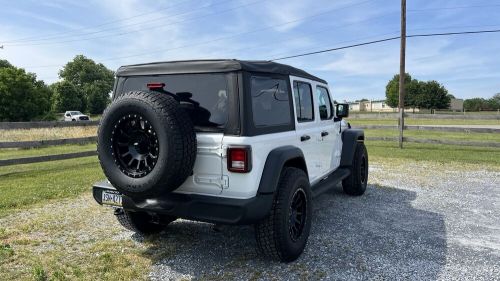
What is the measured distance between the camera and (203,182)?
10.7ft

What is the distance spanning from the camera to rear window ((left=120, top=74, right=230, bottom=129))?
10.8 ft

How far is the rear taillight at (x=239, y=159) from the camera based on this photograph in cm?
309

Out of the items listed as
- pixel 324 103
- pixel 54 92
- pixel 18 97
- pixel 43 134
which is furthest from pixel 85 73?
pixel 324 103

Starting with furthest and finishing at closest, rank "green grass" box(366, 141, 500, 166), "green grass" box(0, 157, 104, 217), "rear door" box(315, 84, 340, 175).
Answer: "green grass" box(366, 141, 500, 166) < "green grass" box(0, 157, 104, 217) < "rear door" box(315, 84, 340, 175)

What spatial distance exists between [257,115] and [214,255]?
1.58 meters

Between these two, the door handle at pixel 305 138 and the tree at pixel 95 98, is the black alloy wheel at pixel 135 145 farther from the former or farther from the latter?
the tree at pixel 95 98

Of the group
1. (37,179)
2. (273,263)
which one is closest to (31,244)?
(273,263)

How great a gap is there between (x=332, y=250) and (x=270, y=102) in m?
1.71

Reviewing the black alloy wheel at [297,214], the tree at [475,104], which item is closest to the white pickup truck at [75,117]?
the black alloy wheel at [297,214]

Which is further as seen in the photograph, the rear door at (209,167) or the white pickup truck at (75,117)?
the white pickup truck at (75,117)

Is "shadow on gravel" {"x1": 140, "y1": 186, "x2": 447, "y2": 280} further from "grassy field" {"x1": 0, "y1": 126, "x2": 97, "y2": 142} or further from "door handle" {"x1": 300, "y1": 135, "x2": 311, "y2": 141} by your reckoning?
"grassy field" {"x1": 0, "y1": 126, "x2": 97, "y2": 142}

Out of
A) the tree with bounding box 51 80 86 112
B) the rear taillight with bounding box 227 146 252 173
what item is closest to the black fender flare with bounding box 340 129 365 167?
the rear taillight with bounding box 227 146 252 173

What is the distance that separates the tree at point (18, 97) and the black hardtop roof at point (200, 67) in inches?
1568

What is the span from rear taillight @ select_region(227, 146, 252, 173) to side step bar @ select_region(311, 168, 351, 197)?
1.49 m
